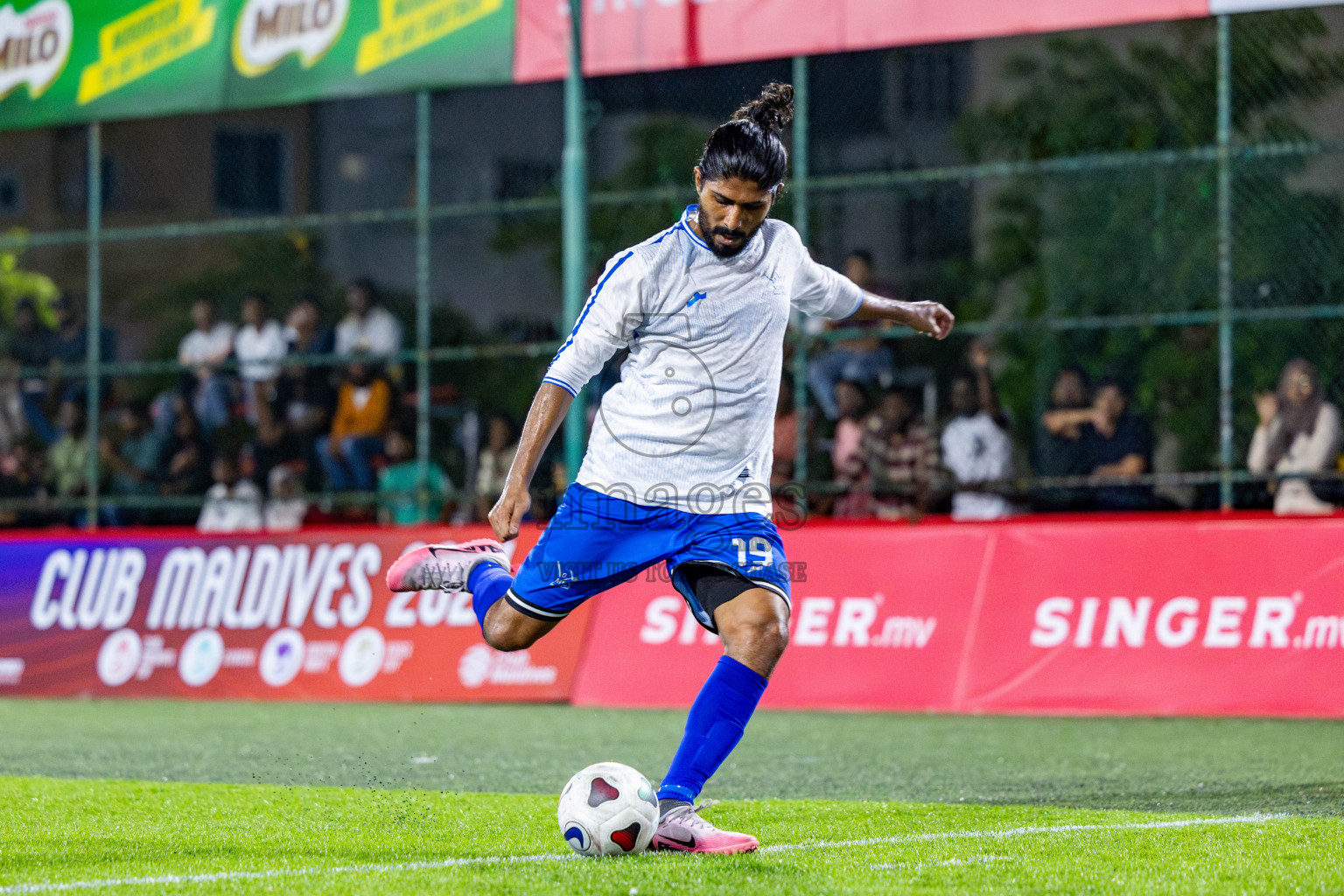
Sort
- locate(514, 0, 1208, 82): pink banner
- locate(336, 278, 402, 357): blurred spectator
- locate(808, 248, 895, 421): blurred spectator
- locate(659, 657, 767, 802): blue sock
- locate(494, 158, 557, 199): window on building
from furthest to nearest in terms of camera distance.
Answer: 1. locate(494, 158, 557, 199): window on building
2. locate(336, 278, 402, 357): blurred spectator
3. locate(808, 248, 895, 421): blurred spectator
4. locate(514, 0, 1208, 82): pink banner
5. locate(659, 657, 767, 802): blue sock

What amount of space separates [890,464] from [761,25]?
10.7 feet

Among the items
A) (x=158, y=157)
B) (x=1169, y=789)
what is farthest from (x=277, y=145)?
(x=1169, y=789)

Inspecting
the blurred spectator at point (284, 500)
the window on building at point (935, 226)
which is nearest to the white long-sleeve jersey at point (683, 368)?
the blurred spectator at point (284, 500)

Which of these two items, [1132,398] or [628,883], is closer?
[628,883]

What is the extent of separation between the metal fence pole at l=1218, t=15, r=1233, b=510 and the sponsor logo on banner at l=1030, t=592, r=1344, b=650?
5.46 feet

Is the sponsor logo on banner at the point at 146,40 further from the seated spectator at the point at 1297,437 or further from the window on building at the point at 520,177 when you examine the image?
the window on building at the point at 520,177

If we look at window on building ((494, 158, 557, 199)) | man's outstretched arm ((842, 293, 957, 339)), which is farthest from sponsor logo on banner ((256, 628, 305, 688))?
window on building ((494, 158, 557, 199))

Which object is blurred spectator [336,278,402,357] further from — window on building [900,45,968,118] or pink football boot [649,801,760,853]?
window on building [900,45,968,118]

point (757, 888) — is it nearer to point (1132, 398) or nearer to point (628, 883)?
point (628, 883)

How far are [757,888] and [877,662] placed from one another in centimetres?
643

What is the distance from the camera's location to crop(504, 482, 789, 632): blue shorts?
225 inches

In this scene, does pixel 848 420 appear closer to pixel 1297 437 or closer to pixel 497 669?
pixel 1297 437

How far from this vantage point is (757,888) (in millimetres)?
4793

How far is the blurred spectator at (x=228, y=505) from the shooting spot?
15875 mm
